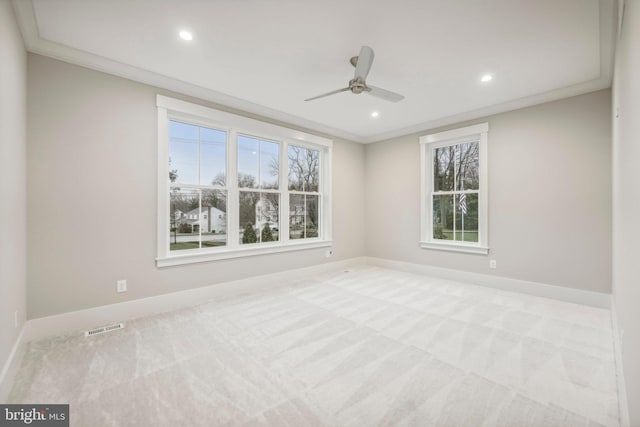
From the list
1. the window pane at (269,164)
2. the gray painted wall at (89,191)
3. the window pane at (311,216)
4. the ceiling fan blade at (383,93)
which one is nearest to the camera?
the gray painted wall at (89,191)

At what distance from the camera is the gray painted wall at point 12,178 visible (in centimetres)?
182

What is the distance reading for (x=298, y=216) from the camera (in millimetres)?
4965

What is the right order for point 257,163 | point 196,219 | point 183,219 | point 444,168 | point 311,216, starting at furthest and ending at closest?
point 311,216 < point 444,168 < point 257,163 < point 196,219 < point 183,219

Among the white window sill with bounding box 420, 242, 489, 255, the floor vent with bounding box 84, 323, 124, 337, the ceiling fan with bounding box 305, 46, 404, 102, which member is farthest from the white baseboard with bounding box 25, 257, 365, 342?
the ceiling fan with bounding box 305, 46, 404, 102

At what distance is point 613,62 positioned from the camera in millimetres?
2758

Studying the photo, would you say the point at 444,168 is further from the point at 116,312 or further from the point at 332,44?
the point at 116,312

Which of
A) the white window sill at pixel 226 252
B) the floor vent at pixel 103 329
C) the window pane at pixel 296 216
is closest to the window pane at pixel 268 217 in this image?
the white window sill at pixel 226 252

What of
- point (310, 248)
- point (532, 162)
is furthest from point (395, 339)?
point (532, 162)

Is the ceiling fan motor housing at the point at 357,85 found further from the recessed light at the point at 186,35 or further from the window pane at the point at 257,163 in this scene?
the window pane at the point at 257,163

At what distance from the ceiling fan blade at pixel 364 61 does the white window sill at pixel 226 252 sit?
2763 millimetres

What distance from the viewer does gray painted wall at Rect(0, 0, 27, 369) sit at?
182 centimetres

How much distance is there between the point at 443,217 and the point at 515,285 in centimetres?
149

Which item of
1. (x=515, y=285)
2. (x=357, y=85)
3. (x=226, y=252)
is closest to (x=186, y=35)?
(x=357, y=85)

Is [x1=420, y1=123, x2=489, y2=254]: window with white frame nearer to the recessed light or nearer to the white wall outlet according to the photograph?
the recessed light
